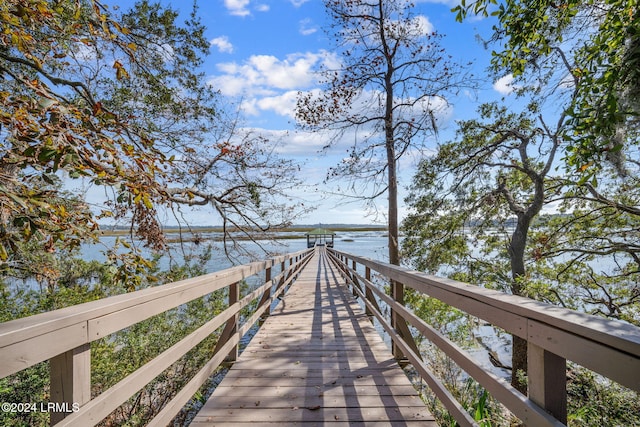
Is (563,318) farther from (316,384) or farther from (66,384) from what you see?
(316,384)

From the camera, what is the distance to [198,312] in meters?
10.2

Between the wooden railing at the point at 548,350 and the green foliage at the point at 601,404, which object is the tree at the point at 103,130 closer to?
the wooden railing at the point at 548,350

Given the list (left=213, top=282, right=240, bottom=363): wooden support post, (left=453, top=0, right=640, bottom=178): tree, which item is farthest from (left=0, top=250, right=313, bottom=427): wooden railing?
(left=453, top=0, right=640, bottom=178): tree

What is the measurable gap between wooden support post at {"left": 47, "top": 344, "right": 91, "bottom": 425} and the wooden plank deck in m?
1.25

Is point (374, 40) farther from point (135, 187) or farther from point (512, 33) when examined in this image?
point (135, 187)

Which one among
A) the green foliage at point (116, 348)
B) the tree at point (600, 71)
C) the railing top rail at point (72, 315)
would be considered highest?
the tree at point (600, 71)

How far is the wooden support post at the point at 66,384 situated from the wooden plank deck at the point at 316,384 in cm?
125

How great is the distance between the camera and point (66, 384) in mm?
1117

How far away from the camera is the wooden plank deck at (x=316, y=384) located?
219 centimetres

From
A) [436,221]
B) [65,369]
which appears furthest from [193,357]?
[436,221]

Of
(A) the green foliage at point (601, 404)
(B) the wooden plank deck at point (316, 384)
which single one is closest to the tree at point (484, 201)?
(A) the green foliage at point (601, 404)

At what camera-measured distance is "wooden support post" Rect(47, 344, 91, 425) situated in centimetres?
108

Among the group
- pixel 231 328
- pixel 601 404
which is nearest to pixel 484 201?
pixel 601 404

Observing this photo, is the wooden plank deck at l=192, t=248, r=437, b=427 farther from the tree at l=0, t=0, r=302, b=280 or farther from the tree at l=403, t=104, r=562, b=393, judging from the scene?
the tree at l=403, t=104, r=562, b=393
